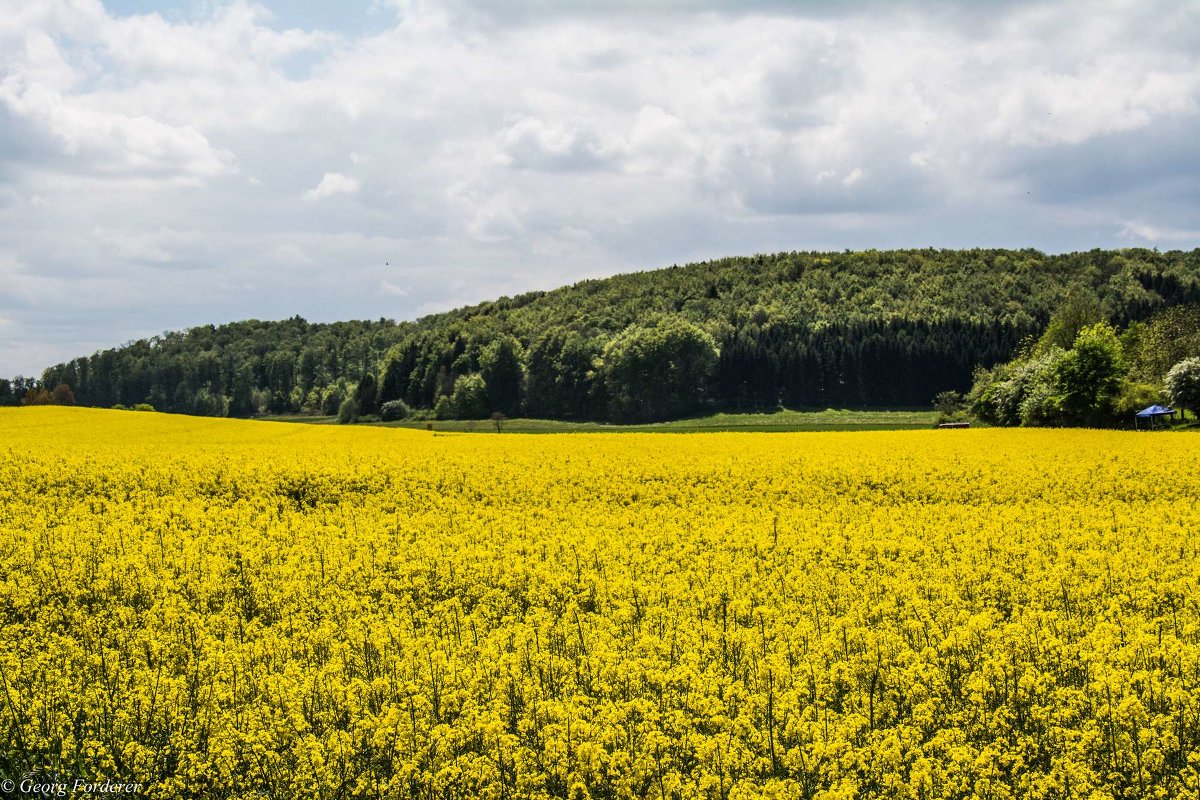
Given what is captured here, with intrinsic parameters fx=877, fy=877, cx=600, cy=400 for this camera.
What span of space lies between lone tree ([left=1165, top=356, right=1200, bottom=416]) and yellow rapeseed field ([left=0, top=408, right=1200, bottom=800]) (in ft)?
130

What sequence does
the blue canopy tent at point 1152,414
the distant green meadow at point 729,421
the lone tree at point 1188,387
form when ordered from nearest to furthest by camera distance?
the blue canopy tent at point 1152,414, the lone tree at point 1188,387, the distant green meadow at point 729,421

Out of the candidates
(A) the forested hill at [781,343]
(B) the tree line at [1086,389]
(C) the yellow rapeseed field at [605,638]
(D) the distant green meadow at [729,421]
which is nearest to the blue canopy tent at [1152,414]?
(B) the tree line at [1086,389]

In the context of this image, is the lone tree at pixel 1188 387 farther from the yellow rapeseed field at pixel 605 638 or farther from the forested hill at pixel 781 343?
the forested hill at pixel 781 343

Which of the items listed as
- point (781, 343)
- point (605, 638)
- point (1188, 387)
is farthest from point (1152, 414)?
point (781, 343)

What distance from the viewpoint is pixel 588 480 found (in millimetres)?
25484

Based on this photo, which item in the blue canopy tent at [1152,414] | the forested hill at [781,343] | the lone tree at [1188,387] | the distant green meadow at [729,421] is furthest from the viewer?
the forested hill at [781,343]

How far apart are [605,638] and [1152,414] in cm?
5522

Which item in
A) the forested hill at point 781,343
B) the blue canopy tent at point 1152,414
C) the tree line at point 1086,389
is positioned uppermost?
the forested hill at point 781,343

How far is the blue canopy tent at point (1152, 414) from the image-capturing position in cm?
5490

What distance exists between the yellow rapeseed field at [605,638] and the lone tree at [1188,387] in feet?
130

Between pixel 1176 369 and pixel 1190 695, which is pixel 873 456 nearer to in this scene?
pixel 1190 695

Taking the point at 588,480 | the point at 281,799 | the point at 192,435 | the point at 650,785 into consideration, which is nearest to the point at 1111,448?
the point at 588,480

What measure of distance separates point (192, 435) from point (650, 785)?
41.5m

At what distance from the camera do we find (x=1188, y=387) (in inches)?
Answer: 2266
